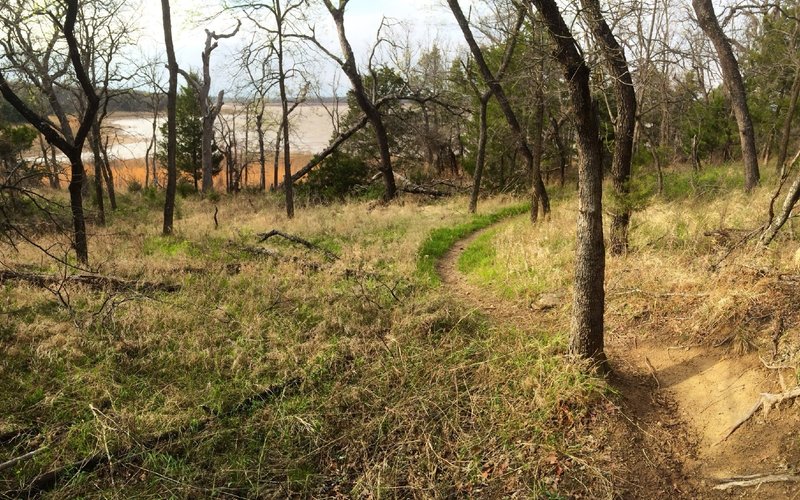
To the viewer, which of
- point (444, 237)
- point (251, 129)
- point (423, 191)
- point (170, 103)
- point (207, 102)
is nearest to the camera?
point (444, 237)

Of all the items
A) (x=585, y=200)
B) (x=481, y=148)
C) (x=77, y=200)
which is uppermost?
(x=481, y=148)

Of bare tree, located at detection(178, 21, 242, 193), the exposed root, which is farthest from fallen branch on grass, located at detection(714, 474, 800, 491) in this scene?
bare tree, located at detection(178, 21, 242, 193)

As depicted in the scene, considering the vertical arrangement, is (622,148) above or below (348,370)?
above

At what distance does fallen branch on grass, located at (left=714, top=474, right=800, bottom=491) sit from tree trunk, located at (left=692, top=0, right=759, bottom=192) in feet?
30.9

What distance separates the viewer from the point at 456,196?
19.7 metres

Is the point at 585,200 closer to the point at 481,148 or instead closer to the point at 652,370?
the point at 652,370

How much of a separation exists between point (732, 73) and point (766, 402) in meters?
9.34

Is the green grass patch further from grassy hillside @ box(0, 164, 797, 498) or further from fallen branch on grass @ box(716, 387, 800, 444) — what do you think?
fallen branch on grass @ box(716, 387, 800, 444)

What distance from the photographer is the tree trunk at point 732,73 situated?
10.5 metres

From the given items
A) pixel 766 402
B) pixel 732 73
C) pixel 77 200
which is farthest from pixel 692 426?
pixel 77 200

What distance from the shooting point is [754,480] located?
142 inches

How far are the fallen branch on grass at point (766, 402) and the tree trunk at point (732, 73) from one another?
8.72 meters

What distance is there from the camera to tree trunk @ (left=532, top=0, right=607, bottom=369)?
4.15 m

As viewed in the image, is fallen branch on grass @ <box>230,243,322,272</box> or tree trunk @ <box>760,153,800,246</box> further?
fallen branch on grass @ <box>230,243,322,272</box>
